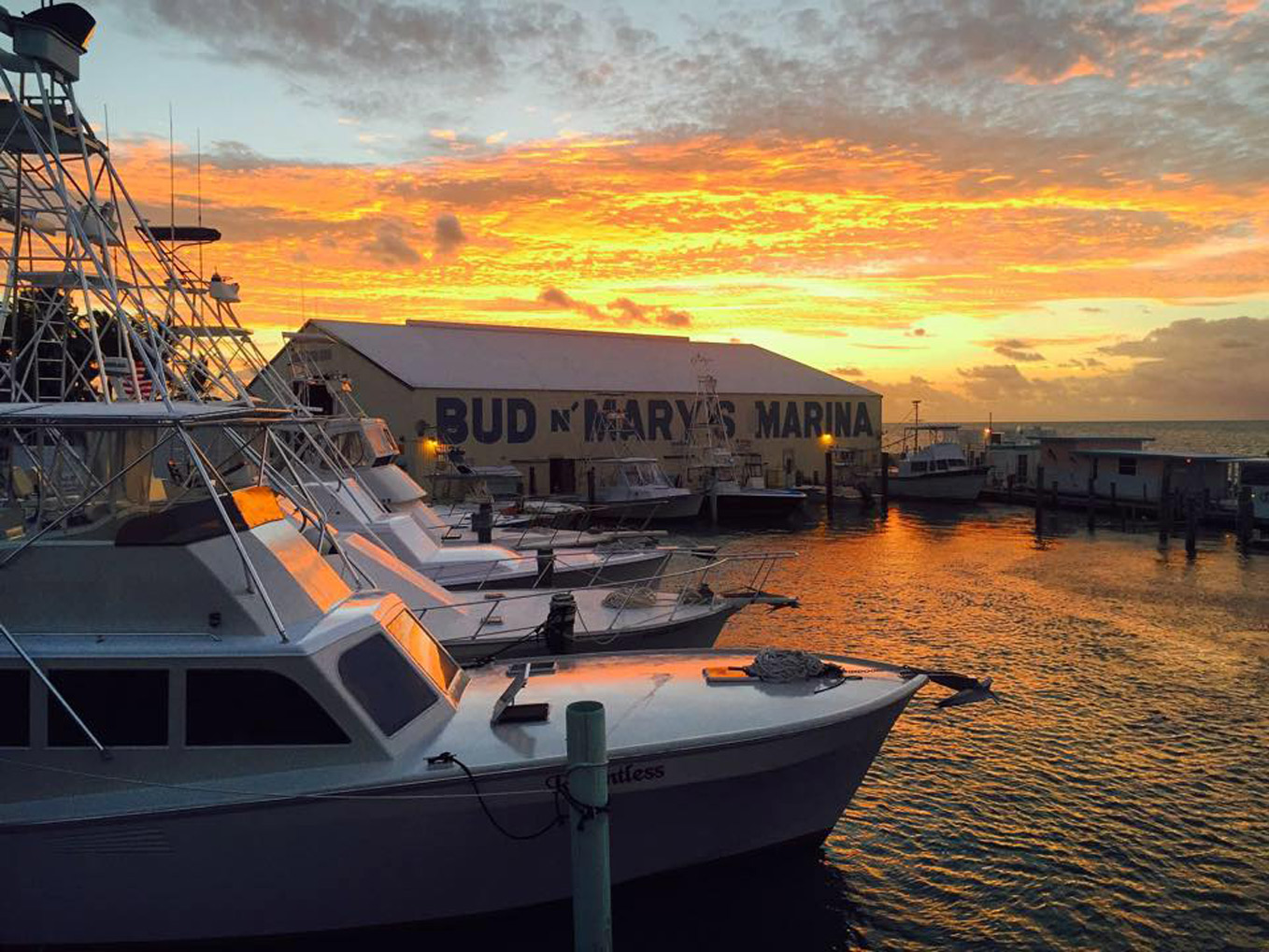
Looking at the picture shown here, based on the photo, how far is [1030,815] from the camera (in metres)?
11.6

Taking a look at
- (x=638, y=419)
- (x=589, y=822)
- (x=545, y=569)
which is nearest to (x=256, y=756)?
(x=589, y=822)

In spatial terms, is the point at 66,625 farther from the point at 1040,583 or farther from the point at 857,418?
the point at 857,418

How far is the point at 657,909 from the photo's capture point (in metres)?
9.05

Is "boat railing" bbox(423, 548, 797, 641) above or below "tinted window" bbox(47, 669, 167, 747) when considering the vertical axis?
below

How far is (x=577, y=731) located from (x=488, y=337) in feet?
181

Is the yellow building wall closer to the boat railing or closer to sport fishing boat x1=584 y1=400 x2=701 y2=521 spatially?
sport fishing boat x1=584 y1=400 x2=701 y2=521

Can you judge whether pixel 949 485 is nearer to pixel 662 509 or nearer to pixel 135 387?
pixel 662 509

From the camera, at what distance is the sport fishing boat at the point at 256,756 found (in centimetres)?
756

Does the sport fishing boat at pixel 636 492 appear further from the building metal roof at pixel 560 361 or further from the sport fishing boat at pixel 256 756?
the sport fishing boat at pixel 256 756

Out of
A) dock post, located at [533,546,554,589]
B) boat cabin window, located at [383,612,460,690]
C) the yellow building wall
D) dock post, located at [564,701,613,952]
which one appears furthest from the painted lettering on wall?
dock post, located at [564,701,613,952]

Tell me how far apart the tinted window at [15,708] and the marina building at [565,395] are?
1571 inches

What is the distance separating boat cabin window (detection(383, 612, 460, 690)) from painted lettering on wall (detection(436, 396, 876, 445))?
41.0 meters

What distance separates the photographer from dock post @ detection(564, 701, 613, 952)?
273 inches

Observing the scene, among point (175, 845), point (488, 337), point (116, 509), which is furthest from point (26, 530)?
point (488, 337)
